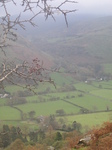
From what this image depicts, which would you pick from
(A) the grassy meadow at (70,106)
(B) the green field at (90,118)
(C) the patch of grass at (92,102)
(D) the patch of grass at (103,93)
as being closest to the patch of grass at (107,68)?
(A) the grassy meadow at (70,106)

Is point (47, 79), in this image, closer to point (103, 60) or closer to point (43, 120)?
point (43, 120)

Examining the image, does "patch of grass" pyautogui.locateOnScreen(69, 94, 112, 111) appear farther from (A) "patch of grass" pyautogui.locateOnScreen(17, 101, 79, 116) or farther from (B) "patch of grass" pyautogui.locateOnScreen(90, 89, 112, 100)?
(A) "patch of grass" pyautogui.locateOnScreen(17, 101, 79, 116)

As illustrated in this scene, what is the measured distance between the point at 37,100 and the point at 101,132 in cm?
5421

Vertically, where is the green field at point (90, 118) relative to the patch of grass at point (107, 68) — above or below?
below

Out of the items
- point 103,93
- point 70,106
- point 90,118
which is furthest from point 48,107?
point 103,93

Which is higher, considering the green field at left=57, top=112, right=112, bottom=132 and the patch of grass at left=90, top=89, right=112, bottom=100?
the patch of grass at left=90, top=89, right=112, bottom=100

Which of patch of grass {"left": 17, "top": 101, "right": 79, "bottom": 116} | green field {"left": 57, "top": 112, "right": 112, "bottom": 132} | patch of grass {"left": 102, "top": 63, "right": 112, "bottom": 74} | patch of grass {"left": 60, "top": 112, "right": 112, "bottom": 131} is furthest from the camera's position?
patch of grass {"left": 102, "top": 63, "right": 112, "bottom": 74}

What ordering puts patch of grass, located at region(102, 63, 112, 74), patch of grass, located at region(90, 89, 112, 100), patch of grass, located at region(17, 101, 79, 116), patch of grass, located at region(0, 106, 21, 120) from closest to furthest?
patch of grass, located at region(0, 106, 21, 120) < patch of grass, located at region(17, 101, 79, 116) < patch of grass, located at region(90, 89, 112, 100) < patch of grass, located at region(102, 63, 112, 74)

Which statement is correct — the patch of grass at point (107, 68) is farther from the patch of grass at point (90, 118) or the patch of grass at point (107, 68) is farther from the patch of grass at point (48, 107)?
the patch of grass at point (90, 118)

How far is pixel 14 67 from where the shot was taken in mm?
3682

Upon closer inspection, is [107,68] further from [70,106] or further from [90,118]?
[90,118]

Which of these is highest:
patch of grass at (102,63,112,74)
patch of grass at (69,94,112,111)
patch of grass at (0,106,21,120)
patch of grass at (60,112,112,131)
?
patch of grass at (102,63,112,74)

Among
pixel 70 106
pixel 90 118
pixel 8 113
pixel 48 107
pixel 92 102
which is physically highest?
pixel 8 113

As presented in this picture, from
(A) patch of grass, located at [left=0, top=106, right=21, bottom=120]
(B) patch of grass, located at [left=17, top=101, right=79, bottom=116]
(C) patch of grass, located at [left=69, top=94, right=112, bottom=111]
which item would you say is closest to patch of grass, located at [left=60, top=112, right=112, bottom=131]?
(B) patch of grass, located at [left=17, top=101, right=79, bottom=116]
